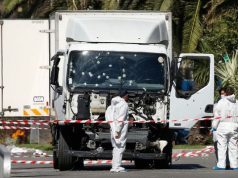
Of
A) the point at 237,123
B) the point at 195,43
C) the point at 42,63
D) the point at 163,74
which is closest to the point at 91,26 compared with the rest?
the point at 163,74

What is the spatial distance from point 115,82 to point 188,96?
5.87 ft

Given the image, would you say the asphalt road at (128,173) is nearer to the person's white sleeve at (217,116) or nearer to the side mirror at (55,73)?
the person's white sleeve at (217,116)

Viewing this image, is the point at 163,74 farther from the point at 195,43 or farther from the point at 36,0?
the point at 36,0

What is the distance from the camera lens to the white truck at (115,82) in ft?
70.4

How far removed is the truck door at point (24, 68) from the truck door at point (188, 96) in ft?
17.7

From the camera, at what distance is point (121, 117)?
20875mm

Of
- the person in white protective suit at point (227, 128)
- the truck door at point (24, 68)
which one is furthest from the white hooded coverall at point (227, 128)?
the truck door at point (24, 68)

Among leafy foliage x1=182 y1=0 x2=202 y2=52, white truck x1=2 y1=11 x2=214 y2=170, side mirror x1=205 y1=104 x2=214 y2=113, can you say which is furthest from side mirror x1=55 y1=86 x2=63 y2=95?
leafy foliage x1=182 y1=0 x2=202 y2=52

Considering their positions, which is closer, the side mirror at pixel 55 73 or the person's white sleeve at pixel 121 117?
the person's white sleeve at pixel 121 117

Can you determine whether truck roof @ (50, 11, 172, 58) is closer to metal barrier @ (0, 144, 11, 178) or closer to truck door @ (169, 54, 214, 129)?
truck door @ (169, 54, 214, 129)

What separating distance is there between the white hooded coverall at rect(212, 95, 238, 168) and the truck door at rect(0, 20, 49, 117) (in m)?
8.38

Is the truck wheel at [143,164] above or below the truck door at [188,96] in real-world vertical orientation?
below

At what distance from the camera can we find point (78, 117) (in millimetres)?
21281

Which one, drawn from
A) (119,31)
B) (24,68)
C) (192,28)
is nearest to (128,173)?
(119,31)
